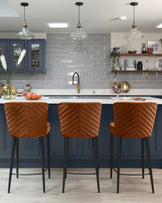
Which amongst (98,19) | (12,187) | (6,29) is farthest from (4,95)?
(6,29)

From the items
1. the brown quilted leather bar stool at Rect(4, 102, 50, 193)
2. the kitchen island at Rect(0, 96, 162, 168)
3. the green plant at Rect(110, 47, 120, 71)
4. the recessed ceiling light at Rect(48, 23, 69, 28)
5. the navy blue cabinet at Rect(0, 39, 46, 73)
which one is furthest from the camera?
the green plant at Rect(110, 47, 120, 71)

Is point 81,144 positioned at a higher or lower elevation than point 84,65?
lower

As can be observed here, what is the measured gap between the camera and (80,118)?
2.50 meters

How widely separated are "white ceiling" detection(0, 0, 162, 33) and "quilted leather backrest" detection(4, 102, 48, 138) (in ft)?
6.67

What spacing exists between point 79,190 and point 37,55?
392cm

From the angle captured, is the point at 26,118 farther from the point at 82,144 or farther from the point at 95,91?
the point at 95,91

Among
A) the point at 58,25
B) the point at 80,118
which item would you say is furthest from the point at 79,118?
the point at 58,25

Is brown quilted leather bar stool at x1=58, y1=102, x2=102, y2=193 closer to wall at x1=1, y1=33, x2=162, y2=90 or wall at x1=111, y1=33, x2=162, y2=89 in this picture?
wall at x1=1, y1=33, x2=162, y2=90

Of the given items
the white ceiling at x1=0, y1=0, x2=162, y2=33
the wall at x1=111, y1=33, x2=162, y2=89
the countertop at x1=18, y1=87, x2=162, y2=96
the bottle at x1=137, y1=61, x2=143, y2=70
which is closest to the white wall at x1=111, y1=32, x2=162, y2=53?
the wall at x1=111, y1=33, x2=162, y2=89

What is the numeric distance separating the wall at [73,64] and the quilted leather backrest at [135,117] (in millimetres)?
3673

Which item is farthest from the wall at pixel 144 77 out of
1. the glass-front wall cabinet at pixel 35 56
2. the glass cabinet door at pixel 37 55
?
the glass-front wall cabinet at pixel 35 56

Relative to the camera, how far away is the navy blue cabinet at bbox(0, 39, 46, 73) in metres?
5.78

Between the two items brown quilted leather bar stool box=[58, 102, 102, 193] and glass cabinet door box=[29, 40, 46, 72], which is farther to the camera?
glass cabinet door box=[29, 40, 46, 72]

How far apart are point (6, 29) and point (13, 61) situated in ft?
2.59
